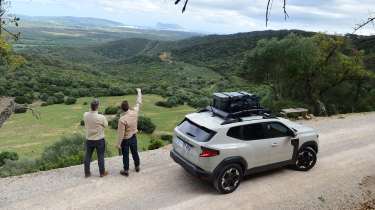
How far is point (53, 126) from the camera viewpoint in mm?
27531

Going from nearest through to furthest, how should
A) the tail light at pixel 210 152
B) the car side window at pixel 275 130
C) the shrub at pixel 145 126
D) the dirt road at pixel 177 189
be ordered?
1. the dirt road at pixel 177 189
2. the tail light at pixel 210 152
3. the car side window at pixel 275 130
4. the shrub at pixel 145 126

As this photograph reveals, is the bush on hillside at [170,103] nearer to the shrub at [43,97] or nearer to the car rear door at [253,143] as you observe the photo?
the shrub at [43,97]

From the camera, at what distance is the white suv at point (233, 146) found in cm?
1004

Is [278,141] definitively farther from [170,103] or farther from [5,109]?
[5,109]

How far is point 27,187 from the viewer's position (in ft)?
34.8

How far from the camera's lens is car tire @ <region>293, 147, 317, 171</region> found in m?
12.0

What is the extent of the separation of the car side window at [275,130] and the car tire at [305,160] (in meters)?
1.03

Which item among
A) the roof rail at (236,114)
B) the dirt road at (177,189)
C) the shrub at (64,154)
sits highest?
the roof rail at (236,114)

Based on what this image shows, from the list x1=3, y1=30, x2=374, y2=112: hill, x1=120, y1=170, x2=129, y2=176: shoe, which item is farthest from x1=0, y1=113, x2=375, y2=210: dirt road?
x1=3, y1=30, x2=374, y2=112: hill

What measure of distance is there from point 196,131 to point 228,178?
140cm

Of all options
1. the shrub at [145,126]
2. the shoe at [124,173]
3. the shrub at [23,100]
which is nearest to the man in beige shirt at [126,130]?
the shoe at [124,173]

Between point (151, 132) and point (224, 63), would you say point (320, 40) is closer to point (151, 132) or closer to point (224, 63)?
point (151, 132)

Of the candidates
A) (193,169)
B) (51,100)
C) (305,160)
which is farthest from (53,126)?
(305,160)

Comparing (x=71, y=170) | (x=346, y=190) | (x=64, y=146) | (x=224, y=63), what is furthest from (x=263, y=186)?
(x=224, y=63)
